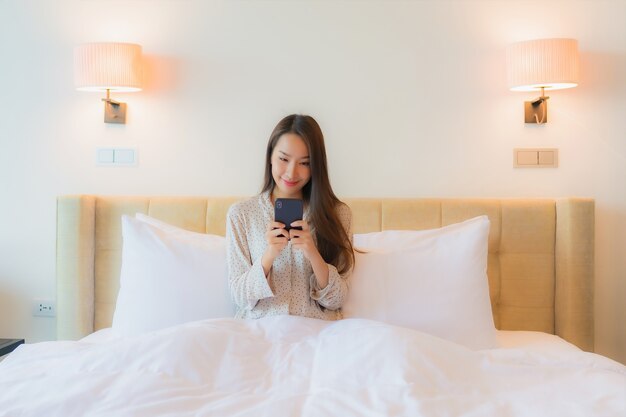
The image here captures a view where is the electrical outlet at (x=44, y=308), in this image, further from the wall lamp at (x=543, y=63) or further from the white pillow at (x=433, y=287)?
the wall lamp at (x=543, y=63)

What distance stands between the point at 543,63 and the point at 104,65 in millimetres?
1585

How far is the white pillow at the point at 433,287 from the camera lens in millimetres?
1915

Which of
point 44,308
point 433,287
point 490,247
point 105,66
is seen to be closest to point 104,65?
point 105,66

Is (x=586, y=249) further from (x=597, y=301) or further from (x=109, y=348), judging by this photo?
(x=109, y=348)

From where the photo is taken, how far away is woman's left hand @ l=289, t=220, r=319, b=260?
179cm

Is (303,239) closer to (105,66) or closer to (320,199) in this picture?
(320,199)

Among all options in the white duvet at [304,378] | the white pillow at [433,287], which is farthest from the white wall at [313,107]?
the white duvet at [304,378]

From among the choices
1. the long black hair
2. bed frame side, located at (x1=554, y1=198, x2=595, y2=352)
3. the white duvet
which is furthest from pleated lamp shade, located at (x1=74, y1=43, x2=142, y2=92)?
bed frame side, located at (x1=554, y1=198, x2=595, y2=352)

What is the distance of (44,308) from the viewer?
250 cm

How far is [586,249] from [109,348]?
5.37 ft

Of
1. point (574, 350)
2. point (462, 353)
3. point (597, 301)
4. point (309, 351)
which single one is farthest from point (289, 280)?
point (597, 301)

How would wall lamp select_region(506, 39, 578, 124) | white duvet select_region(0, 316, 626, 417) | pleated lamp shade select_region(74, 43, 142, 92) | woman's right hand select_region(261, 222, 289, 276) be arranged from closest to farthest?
white duvet select_region(0, 316, 626, 417)
woman's right hand select_region(261, 222, 289, 276)
wall lamp select_region(506, 39, 578, 124)
pleated lamp shade select_region(74, 43, 142, 92)

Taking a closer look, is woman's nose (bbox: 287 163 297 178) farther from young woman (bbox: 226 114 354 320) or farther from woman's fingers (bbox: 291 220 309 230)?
woman's fingers (bbox: 291 220 309 230)

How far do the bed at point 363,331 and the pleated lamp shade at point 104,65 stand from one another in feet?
1.41
